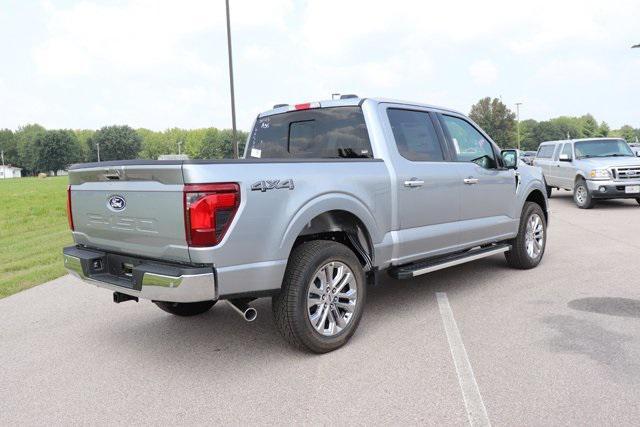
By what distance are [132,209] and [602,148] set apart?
1447 centimetres

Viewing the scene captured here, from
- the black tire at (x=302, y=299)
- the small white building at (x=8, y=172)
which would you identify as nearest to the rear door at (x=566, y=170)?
the black tire at (x=302, y=299)

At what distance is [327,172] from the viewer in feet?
13.7

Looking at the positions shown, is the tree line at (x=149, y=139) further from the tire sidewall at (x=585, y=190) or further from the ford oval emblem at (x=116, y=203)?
the ford oval emblem at (x=116, y=203)

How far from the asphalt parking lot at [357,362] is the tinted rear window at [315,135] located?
5.08 feet

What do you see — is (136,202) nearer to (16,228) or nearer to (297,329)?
(297,329)

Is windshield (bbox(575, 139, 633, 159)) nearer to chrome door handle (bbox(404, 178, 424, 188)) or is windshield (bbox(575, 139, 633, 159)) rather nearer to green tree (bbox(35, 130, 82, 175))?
chrome door handle (bbox(404, 178, 424, 188))

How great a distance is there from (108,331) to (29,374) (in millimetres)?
1012

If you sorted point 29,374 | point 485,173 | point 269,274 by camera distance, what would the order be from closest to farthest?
1. point 269,274
2. point 29,374
3. point 485,173

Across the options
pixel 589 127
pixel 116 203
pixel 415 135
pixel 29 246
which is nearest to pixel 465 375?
pixel 415 135

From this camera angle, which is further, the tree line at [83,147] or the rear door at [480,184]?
the tree line at [83,147]

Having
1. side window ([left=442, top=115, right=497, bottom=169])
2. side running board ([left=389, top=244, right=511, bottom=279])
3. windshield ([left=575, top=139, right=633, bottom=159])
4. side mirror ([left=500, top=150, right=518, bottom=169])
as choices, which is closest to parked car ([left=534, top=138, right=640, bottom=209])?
windshield ([left=575, top=139, right=633, bottom=159])

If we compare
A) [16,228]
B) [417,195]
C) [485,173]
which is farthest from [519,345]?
[16,228]

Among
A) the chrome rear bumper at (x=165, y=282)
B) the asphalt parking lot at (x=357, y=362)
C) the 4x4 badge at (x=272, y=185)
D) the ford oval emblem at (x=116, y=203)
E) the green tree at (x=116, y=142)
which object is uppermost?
the green tree at (x=116, y=142)

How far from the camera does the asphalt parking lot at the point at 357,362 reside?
127 inches
